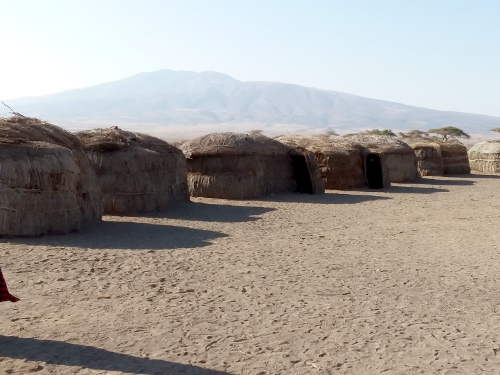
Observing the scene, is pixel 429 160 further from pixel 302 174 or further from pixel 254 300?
pixel 254 300

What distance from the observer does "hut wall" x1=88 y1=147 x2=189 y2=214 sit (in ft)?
38.9

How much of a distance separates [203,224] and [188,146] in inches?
201

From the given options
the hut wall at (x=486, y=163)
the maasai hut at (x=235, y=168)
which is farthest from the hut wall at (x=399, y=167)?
the hut wall at (x=486, y=163)

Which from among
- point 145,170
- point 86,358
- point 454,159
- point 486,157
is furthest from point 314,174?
point 486,157

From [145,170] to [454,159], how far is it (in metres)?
16.6

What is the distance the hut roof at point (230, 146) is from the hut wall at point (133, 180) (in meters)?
2.22

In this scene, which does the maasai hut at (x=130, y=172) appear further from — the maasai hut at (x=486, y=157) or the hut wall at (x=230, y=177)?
the maasai hut at (x=486, y=157)

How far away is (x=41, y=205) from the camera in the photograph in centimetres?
897

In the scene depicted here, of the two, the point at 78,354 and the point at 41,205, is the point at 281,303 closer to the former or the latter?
the point at 78,354

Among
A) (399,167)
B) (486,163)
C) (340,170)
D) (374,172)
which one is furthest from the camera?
(486,163)

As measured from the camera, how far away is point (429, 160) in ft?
79.5

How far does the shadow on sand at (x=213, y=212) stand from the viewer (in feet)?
37.4

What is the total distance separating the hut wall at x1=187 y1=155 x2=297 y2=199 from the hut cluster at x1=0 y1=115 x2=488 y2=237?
25 millimetres

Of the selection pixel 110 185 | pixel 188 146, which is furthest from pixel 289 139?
pixel 110 185
